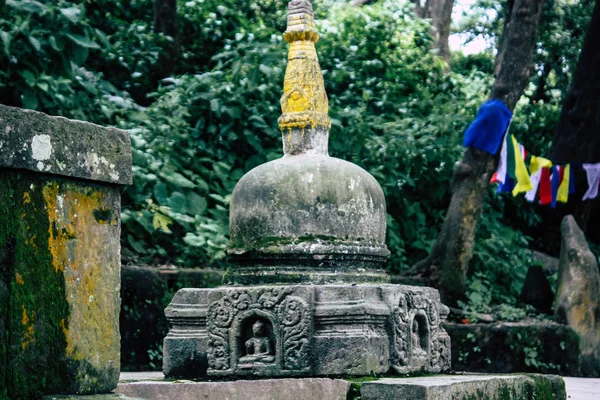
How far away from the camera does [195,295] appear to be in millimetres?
5914

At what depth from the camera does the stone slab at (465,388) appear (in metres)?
4.81

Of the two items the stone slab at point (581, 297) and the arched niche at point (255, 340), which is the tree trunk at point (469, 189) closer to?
the stone slab at point (581, 297)

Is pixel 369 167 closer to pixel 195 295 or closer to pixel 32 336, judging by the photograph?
pixel 195 295

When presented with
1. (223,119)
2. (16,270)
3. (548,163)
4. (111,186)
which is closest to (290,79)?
(111,186)

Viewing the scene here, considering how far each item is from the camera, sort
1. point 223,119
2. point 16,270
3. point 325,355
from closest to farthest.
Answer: point 16,270
point 325,355
point 223,119

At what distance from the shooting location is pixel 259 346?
5.57m

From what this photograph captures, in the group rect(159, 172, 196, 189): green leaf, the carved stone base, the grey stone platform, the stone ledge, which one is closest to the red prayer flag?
rect(159, 172, 196, 189): green leaf

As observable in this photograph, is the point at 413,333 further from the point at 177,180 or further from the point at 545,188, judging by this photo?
the point at 545,188

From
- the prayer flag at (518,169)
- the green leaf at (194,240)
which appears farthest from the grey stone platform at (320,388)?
the prayer flag at (518,169)

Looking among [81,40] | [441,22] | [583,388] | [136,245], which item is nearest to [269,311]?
[583,388]

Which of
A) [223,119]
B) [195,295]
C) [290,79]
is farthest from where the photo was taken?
[223,119]

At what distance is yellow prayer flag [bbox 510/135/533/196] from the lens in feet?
36.2

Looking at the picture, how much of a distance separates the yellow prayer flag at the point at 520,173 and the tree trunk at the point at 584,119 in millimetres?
1819

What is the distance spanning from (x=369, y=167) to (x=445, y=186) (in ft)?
3.97
